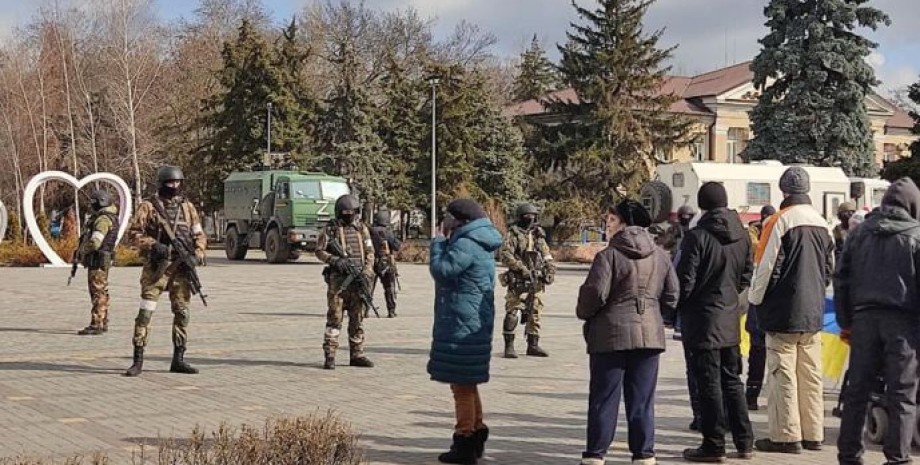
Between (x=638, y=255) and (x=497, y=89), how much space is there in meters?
73.3

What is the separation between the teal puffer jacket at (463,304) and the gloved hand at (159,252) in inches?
171

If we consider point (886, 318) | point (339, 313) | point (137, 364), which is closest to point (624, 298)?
point (886, 318)

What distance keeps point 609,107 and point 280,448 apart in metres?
46.5

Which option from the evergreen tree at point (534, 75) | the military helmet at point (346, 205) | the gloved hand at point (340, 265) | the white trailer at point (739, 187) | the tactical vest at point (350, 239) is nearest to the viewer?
the gloved hand at point (340, 265)

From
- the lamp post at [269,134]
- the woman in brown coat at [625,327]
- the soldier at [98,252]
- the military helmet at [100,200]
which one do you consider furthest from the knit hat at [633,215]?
the lamp post at [269,134]

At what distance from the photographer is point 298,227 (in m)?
35.9

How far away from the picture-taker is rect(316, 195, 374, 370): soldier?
39.4 feet

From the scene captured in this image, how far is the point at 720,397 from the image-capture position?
7.90 meters

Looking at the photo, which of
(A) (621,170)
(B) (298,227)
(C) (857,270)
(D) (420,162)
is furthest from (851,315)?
(D) (420,162)

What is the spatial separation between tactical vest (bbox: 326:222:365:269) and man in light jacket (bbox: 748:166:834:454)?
4987mm

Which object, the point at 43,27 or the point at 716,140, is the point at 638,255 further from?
the point at 716,140

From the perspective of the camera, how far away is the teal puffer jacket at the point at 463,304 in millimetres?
7641

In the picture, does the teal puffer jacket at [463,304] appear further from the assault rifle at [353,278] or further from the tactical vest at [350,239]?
the tactical vest at [350,239]

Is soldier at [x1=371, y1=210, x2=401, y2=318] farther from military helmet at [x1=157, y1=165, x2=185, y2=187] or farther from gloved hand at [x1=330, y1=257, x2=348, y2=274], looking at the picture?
military helmet at [x1=157, y1=165, x2=185, y2=187]
